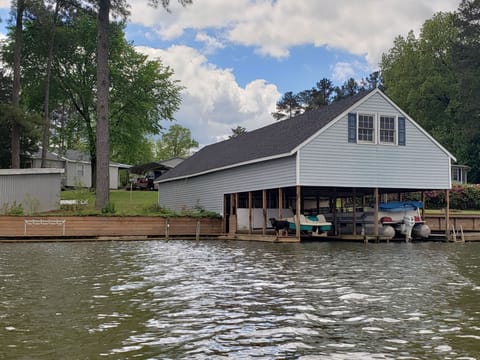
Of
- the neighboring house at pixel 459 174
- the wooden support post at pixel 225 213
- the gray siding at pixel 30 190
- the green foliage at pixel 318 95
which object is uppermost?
the green foliage at pixel 318 95

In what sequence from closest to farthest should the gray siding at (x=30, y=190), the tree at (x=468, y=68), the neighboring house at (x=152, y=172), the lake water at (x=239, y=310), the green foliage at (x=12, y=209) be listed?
1. the lake water at (x=239, y=310)
2. the green foliage at (x=12, y=209)
3. the gray siding at (x=30, y=190)
4. the tree at (x=468, y=68)
5. the neighboring house at (x=152, y=172)

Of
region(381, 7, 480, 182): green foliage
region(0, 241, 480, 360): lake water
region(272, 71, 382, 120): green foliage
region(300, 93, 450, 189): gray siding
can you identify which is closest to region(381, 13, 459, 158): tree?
region(381, 7, 480, 182): green foliage

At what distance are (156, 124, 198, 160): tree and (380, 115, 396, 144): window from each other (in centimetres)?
6668

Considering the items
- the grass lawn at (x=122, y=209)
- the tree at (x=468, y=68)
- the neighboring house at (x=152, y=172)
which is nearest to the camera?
the grass lawn at (x=122, y=209)

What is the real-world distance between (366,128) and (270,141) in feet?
17.2

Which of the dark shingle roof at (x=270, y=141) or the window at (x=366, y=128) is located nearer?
the window at (x=366, y=128)

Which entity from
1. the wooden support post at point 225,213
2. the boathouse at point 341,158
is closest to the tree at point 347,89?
the boathouse at point 341,158

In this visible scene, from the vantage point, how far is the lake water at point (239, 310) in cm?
565

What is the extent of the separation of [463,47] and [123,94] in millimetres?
31634

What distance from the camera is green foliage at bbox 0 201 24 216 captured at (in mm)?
23797

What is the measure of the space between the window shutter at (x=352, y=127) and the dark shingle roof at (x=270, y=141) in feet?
1.54

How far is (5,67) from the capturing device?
122ft

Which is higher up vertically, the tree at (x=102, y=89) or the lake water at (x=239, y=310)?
the tree at (x=102, y=89)

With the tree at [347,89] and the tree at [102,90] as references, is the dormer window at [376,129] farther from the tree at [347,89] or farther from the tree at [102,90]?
the tree at [347,89]
